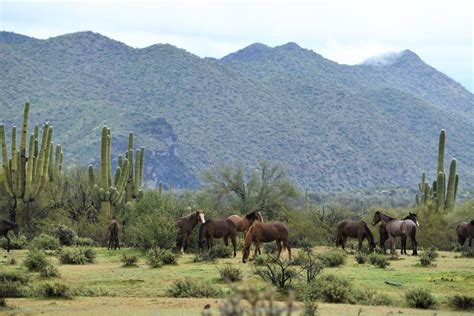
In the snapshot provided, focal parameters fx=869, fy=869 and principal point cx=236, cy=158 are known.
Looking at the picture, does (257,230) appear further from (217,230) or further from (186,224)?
(186,224)

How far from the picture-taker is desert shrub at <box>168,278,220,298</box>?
21938mm

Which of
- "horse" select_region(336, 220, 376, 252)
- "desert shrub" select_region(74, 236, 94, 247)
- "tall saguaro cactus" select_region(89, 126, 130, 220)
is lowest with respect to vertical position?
"desert shrub" select_region(74, 236, 94, 247)

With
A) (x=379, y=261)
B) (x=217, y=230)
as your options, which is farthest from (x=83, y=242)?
(x=379, y=261)

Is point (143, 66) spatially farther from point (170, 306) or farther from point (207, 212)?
point (170, 306)

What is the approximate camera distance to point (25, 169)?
44.9 meters

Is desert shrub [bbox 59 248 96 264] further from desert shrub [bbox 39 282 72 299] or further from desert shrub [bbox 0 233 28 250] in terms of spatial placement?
desert shrub [bbox 39 282 72 299]

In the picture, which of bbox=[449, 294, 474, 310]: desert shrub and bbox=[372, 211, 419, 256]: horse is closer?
bbox=[449, 294, 474, 310]: desert shrub

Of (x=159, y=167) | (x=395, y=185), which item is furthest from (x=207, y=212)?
(x=395, y=185)

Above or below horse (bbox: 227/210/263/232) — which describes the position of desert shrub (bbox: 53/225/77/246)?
below

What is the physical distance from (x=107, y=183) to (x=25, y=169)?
14.0 feet

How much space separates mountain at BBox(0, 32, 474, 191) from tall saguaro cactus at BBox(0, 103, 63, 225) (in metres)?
67.7

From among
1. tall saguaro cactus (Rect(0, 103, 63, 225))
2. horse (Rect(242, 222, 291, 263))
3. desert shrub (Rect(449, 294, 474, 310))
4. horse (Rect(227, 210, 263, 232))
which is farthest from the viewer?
tall saguaro cactus (Rect(0, 103, 63, 225))

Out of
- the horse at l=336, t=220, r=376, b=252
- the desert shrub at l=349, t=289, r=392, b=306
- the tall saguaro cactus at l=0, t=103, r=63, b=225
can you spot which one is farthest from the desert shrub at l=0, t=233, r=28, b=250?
the desert shrub at l=349, t=289, r=392, b=306

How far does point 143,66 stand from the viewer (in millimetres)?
160625
